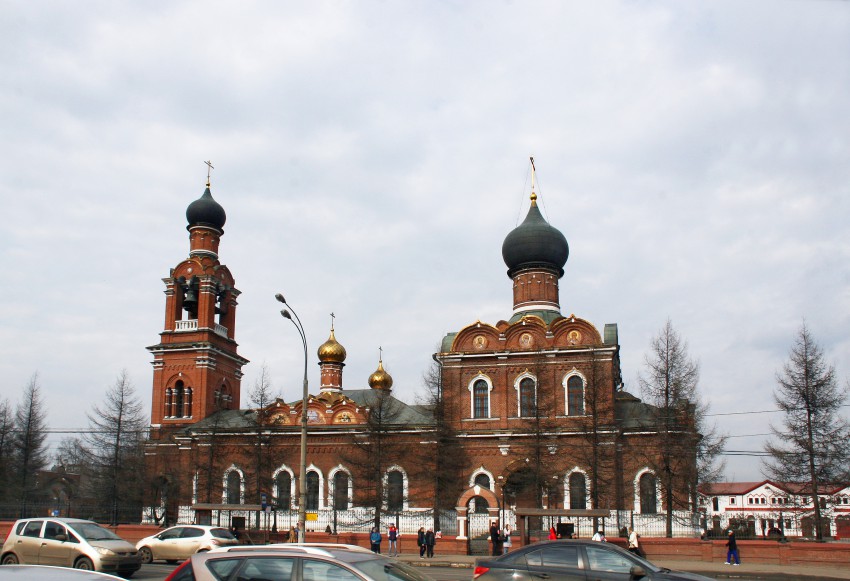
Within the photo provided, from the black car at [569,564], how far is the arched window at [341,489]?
104 ft

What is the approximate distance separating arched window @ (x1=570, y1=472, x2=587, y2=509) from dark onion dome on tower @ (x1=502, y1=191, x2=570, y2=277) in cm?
1252

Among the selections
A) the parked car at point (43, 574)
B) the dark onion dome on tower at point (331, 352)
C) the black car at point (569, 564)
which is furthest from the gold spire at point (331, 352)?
the parked car at point (43, 574)

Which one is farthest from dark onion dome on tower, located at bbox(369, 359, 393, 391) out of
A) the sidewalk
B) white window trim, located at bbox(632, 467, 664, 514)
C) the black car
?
the black car

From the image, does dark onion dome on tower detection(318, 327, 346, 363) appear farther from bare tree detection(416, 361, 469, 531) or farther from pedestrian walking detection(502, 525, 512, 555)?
pedestrian walking detection(502, 525, 512, 555)

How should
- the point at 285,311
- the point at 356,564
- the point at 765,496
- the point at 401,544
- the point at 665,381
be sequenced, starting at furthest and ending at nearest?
the point at 765,496
the point at 665,381
the point at 401,544
the point at 285,311
the point at 356,564

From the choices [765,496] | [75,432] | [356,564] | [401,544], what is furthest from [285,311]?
[765,496]

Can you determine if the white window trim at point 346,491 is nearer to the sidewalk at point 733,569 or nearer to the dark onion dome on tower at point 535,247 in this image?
the sidewalk at point 733,569

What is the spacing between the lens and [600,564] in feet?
40.0

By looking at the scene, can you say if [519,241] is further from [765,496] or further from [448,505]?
[765,496]

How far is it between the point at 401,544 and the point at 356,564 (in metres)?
25.0

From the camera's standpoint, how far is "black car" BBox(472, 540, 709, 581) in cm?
1197

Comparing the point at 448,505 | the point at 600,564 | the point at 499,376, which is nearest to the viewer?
the point at 600,564

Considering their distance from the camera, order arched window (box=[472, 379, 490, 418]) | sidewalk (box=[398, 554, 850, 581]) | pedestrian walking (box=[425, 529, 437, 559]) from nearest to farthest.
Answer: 1. sidewalk (box=[398, 554, 850, 581])
2. pedestrian walking (box=[425, 529, 437, 559])
3. arched window (box=[472, 379, 490, 418])

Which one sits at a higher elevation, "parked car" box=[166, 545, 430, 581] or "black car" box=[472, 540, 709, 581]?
"parked car" box=[166, 545, 430, 581]
